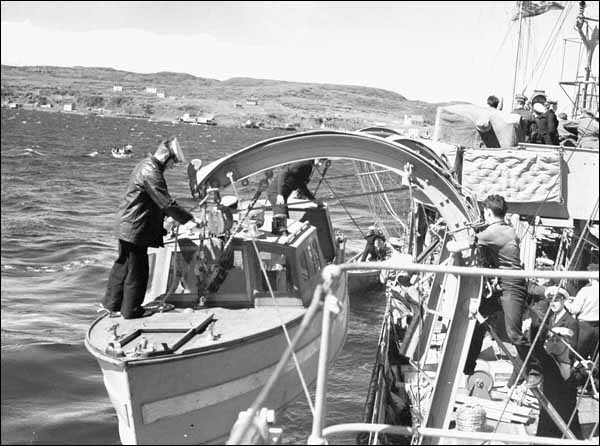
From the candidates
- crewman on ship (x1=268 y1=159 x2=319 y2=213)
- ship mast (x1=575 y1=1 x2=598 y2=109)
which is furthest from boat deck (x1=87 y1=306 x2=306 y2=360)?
ship mast (x1=575 y1=1 x2=598 y2=109)

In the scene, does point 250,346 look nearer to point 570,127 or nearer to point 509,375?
point 509,375

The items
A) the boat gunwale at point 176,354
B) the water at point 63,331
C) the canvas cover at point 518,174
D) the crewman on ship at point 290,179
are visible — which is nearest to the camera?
the boat gunwale at point 176,354

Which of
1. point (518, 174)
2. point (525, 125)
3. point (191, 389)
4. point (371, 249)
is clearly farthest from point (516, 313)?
point (371, 249)

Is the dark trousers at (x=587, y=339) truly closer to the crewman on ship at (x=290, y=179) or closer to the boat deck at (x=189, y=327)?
the boat deck at (x=189, y=327)

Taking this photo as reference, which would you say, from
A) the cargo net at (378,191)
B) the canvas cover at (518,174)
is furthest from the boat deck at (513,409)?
the cargo net at (378,191)

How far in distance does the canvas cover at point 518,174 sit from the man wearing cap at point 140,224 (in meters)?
5.33

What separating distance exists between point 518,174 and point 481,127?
44.1 inches

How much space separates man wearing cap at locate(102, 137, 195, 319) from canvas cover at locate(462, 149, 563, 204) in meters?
5.33

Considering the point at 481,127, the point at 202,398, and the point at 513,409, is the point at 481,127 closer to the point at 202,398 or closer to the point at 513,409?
the point at 513,409

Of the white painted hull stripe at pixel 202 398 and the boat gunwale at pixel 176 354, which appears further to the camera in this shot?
the white painted hull stripe at pixel 202 398

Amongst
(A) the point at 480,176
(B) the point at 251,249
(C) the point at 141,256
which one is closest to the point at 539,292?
(A) the point at 480,176

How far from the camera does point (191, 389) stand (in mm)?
8633

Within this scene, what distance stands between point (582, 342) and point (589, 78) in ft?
56.0

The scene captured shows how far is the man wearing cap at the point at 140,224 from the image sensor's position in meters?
9.77
